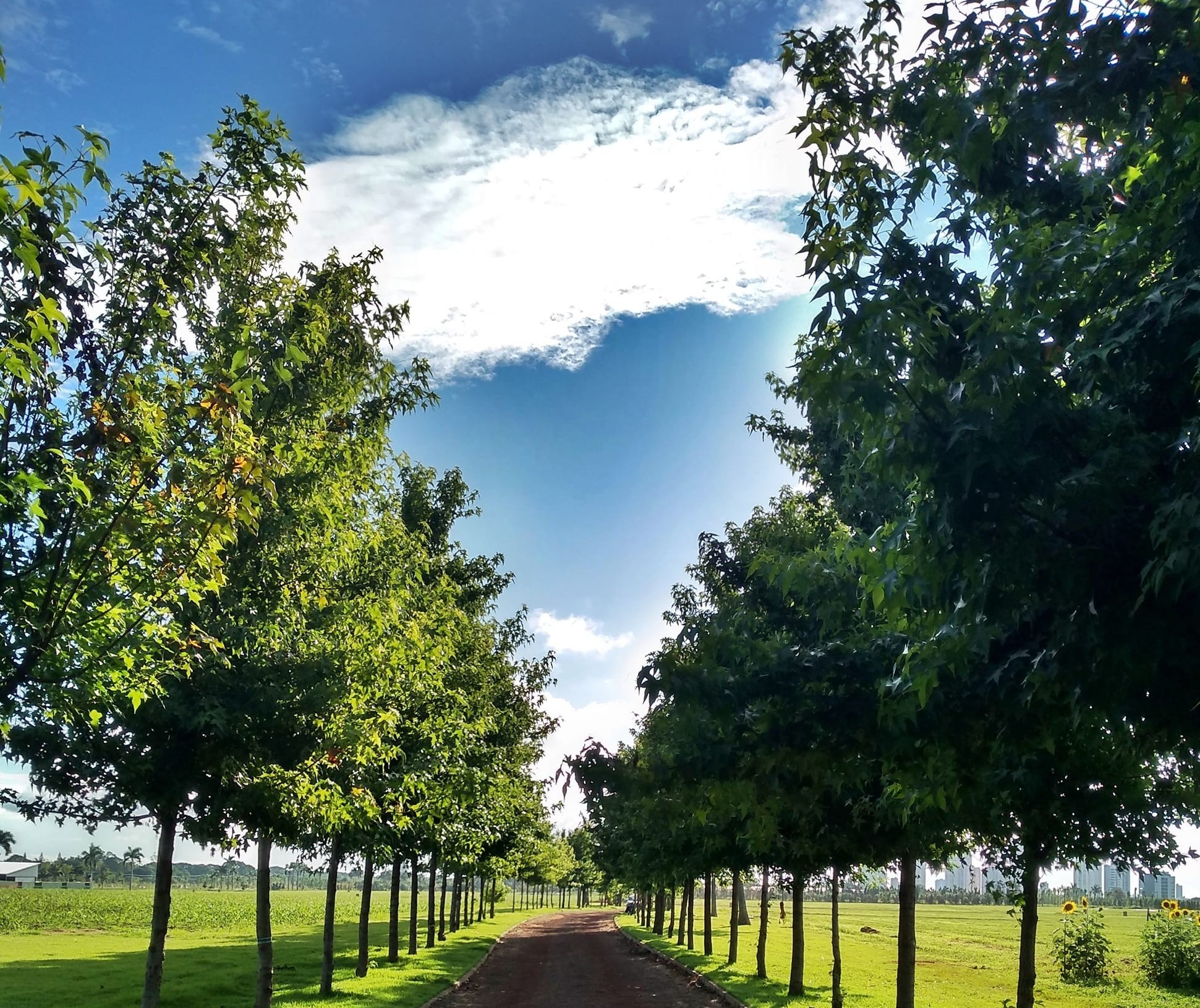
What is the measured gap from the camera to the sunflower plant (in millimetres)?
27750

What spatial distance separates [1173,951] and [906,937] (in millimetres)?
20889

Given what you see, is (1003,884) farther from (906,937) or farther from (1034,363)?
(1034,363)

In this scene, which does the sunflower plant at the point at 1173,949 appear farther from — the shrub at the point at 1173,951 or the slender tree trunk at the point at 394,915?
the slender tree trunk at the point at 394,915

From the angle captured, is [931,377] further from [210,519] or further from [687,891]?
[687,891]

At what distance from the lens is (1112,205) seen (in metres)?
5.71

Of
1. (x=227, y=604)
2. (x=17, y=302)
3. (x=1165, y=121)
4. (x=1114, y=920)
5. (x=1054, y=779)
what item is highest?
(x=1165, y=121)

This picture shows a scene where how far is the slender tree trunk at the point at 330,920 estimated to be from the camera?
18.2 metres

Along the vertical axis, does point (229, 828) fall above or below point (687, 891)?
above

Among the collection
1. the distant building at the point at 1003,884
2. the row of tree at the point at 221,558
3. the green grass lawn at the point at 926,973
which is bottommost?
the green grass lawn at the point at 926,973

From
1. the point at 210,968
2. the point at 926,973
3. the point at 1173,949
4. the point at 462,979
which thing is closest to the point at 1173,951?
the point at 1173,949

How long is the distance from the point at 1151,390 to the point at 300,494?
9.22 meters

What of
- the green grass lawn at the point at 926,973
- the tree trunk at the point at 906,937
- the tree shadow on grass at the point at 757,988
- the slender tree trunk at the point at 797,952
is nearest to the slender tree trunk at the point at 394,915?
the tree shadow on grass at the point at 757,988

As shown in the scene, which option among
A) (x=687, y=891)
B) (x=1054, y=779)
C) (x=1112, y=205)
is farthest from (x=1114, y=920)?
(x=1112, y=205)

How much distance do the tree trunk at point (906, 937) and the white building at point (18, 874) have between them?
104 metres
